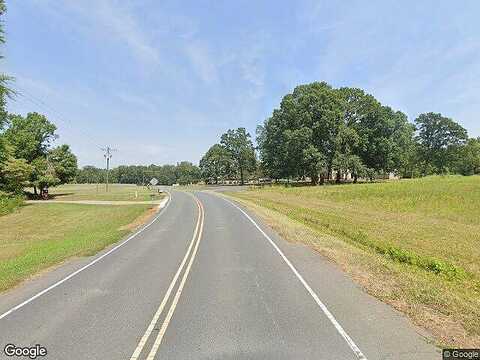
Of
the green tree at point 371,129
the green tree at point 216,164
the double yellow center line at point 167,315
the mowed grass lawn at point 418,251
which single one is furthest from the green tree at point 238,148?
the double yellow center line at point 167,315

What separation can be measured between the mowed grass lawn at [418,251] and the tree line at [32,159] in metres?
41.1

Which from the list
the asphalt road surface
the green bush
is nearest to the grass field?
the green bush

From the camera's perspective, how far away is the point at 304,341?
7414 millimetres

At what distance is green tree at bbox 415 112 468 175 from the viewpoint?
111 m

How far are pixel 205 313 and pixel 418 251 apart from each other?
12.6 meters

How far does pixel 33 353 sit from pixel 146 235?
1724 cm

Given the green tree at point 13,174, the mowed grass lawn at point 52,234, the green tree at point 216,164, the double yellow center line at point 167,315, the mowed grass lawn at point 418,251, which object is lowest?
the mowed grass lawn at point 52,234

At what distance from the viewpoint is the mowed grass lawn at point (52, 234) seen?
55.0 feet

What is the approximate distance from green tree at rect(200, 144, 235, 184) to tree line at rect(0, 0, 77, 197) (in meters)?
54.1

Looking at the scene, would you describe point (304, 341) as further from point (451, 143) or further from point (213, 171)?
point (213, 171)

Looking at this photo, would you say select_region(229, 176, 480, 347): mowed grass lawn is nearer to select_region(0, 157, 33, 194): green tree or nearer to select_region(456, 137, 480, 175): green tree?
select_region(0, 157, 33, 194): green tree

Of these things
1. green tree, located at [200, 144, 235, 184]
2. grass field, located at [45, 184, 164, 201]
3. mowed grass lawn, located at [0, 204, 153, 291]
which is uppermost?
green tree, located at [200, 144, 235, 184]

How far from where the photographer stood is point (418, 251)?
18.1 meters

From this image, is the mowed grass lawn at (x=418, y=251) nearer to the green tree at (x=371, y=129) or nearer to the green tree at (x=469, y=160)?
the green tree at (x=371, y=129)
